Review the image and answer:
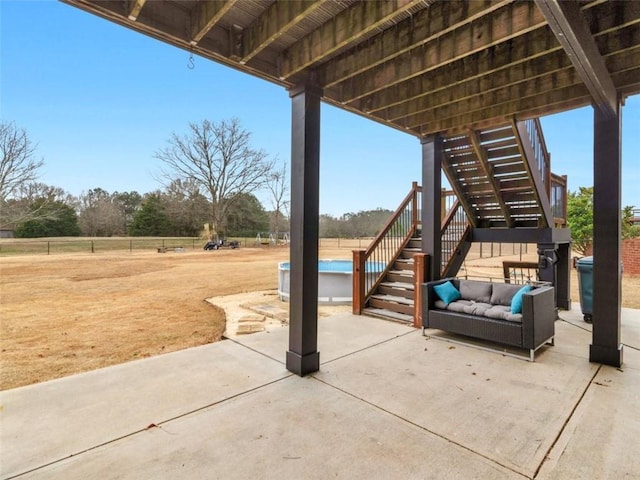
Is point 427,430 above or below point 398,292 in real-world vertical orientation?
below

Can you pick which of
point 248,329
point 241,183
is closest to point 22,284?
point 248,329

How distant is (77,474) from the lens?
1743 millimetres

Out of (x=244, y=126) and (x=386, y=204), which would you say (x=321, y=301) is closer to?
(x=244, y=126)

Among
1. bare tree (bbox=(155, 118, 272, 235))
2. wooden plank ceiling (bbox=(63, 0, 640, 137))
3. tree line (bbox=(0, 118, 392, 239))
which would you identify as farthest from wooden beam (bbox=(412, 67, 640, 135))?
bare tree (bbox=(155, 118, 272, 235))

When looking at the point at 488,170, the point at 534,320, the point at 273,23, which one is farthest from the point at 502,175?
the point at 273,23

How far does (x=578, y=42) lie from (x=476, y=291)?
3.16m

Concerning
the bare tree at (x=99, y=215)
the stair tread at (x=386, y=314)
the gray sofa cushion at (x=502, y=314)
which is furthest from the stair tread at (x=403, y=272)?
the bare tree at (x=99, y=215)

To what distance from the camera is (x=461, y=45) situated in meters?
2.65

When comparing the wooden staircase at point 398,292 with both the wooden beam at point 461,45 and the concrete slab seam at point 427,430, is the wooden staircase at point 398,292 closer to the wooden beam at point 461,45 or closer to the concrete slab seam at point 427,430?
the concrete slab seam at point 427,430

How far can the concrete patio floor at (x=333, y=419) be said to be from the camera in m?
1.82

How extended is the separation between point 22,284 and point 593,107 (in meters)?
12.3

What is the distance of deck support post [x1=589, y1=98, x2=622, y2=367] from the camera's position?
3199mm

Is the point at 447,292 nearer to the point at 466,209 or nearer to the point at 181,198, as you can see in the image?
the point at 466,209

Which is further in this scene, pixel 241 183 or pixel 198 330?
pixel 241 183
